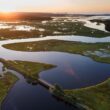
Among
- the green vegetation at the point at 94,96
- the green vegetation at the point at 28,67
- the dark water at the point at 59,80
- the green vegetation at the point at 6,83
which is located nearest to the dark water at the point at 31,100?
the dark water at the point at 59,80

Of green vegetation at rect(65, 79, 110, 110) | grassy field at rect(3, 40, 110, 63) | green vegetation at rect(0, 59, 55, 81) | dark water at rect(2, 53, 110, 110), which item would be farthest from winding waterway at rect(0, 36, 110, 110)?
grassy field at rect(3, 40, 110, 63)

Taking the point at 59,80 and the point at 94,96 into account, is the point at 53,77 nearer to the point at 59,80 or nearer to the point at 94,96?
the point at 59,80

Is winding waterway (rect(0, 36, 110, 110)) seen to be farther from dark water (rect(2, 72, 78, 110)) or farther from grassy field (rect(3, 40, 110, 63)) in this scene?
grassy field (rect(3, 40, 110, 63))

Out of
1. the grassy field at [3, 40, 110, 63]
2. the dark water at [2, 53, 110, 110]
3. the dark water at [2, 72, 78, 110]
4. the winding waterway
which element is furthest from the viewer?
the grassy field at [3, 40, 110, 63]

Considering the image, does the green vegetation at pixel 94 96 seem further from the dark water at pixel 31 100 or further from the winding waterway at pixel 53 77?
the dark water at pixel 31 100

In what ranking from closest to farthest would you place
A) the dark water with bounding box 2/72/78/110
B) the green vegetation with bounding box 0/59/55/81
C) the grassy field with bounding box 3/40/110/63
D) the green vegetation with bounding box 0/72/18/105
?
the dark water with bounding box 2/72/78/110 < the green vegetation with bounding box 0/72/18/105 < the green vegetation with bounding box 0/59/55/81 < the grassy field with bounding box 3/40/110/63

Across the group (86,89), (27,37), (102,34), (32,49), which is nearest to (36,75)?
(86,89)

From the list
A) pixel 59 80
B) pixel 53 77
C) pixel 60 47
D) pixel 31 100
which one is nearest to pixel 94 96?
pixel 59 80
